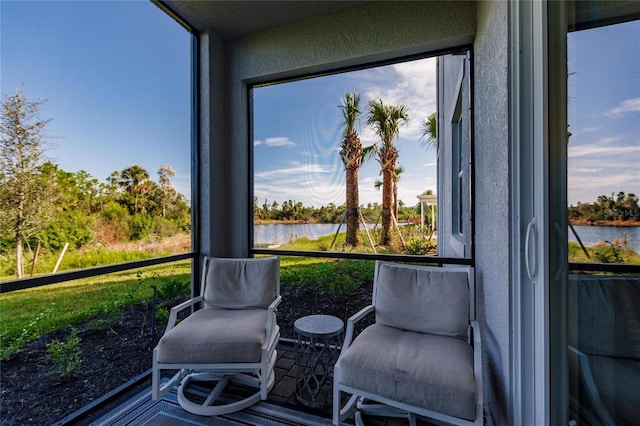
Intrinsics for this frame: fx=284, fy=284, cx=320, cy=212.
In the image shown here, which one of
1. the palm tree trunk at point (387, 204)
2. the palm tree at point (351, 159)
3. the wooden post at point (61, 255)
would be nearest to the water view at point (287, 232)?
the palm tree at point (351, 159)

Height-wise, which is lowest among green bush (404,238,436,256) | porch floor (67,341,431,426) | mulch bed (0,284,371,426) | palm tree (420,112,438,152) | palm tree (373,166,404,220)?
porch floor (67,341,431,426)

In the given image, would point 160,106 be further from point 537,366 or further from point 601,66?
point 537,366

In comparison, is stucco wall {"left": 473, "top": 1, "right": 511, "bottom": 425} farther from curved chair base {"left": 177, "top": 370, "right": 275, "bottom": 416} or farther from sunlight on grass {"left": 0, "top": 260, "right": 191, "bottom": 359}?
sunlight on grass {"left": 0, "top": 260, "right": 191, "bottom": 359}

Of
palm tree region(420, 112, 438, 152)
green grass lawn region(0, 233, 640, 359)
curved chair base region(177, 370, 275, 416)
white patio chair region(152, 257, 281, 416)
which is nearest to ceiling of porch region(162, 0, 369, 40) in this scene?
palm tree region(420, 112, 438, 152)

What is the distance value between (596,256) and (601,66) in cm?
58

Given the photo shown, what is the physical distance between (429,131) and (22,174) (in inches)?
111

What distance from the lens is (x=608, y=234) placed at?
2.73 ft

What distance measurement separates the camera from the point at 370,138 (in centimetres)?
258

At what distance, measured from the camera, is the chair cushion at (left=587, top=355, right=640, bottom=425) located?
2.51 feet

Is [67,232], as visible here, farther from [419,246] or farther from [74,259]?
[419,246]

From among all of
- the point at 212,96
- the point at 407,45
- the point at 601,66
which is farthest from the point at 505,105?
the point at 212,96

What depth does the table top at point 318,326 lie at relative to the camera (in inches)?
76.5

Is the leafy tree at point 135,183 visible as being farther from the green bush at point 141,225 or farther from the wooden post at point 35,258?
the wooden post at point 35,258

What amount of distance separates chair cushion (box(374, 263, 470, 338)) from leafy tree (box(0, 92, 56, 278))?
86.6 inches
